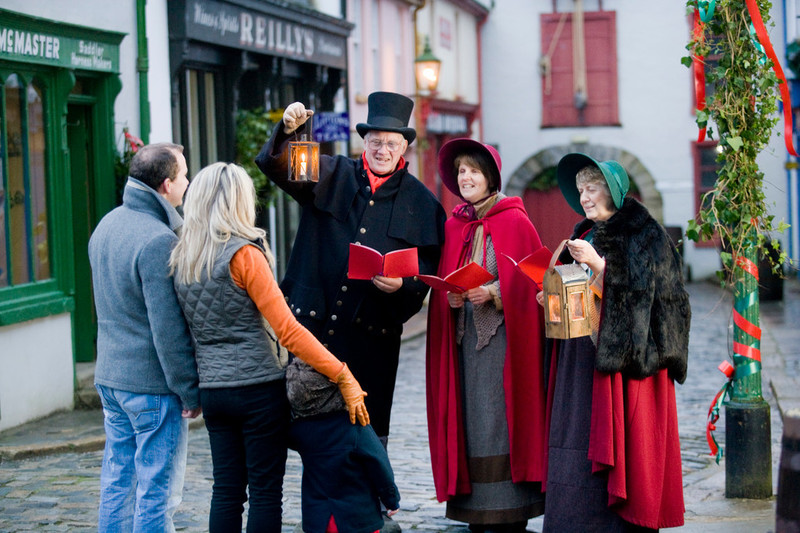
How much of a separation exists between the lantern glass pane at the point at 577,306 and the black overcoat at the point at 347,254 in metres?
0.89

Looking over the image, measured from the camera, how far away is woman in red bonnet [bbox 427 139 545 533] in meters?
5.42

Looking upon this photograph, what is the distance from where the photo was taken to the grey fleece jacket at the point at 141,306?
14.6 ft

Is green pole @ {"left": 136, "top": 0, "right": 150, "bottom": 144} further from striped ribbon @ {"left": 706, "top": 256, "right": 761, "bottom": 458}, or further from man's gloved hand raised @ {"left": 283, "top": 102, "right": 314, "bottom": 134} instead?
striped ribbon @ {"left": 706, "top": 256, "right": 761, "bottom": 458}

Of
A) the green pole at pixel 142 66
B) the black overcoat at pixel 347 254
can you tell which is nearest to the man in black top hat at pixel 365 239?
the black overcoat at pixel 347 254

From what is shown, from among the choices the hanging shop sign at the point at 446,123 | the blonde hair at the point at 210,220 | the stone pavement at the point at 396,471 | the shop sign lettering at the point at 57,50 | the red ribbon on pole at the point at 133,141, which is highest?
the hanging shop sign at the point at 446,123

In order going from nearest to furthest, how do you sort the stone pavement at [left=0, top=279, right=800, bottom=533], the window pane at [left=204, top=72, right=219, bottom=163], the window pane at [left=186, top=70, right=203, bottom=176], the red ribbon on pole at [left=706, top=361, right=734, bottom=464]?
the stone pavement at [left=0, top=279, right=800, bottom=533], the red ribbon on pole at [left=706, top=361, right=734, bottom=464], the window pane at [left=186, top=70, right=203, bottom=176], the window pane at [left=204, top=72, right=219, bottom=163]

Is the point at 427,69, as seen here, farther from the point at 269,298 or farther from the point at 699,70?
Result: the point at 269,298

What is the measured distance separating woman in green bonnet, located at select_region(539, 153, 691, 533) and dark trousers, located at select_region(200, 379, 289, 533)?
1.27m

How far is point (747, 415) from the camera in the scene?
6160 mm

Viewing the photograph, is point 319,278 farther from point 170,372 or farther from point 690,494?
point 690,494

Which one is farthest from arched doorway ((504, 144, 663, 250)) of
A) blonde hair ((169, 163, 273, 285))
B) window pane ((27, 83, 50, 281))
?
blonde hair ((169, 163, 273, 285))

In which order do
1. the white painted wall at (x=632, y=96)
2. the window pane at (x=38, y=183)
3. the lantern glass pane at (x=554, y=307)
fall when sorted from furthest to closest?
1. the white painted wall at (x=632, y=96)
2. the window pane at (x=38, y=183)
3. the lantern glass pane at (x=554, y=307)

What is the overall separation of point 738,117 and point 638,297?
5.36 ft

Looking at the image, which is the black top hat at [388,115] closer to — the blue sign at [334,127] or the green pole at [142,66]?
the green pole at [142,66]
